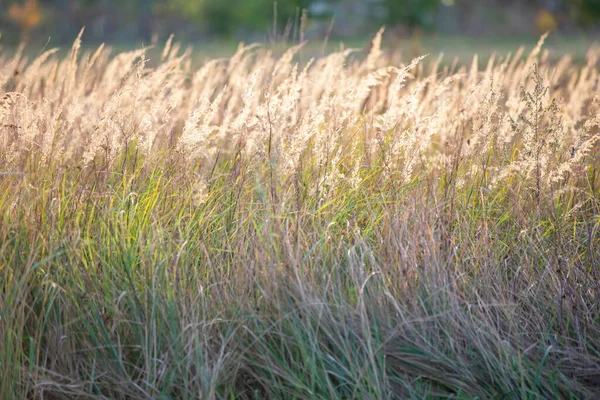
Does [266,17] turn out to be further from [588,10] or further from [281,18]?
[588,10]

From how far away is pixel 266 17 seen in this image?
34781 millimetres

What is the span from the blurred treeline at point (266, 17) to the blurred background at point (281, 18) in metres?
0.05

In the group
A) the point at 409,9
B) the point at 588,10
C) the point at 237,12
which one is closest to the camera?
the point at 588,10

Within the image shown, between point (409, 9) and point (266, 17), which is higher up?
point (409, 9)

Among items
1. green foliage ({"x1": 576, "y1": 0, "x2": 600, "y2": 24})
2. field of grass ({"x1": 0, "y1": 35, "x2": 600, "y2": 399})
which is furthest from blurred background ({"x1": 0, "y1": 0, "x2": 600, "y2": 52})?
field of grass ({"x1": 0, "y1": 35, "x2": 600, "y2": 399})

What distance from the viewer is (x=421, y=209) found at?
267cm

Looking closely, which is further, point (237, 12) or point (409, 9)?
point (237, 12)

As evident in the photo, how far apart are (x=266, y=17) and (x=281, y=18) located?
0.82 metres

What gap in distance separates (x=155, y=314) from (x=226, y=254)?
52cm

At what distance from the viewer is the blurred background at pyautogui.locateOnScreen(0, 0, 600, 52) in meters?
34.5

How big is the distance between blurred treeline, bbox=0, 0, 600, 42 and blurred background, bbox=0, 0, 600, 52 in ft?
0.18

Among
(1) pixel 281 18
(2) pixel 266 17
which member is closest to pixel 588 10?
(1) pixel 281 18

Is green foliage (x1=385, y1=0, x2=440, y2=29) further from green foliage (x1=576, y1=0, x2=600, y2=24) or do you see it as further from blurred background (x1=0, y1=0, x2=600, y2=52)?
green foliage (x1=576, y1=0, x2=600, y2=24)

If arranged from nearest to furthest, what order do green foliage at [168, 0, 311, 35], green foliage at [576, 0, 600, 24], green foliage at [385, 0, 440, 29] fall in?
green foliage at [576, 0, 600, 24] → green foliage at [385, 0, 440, 29] → green foliage at [168, 0, 311, 35]
